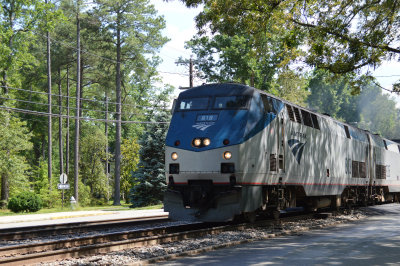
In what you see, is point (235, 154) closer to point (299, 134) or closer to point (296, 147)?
point (296, 147)

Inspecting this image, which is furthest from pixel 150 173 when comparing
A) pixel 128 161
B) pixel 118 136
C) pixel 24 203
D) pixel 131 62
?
pixel 128 161

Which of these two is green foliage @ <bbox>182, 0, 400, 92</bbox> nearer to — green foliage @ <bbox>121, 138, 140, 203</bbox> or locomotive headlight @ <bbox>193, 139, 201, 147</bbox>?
locomotive headlight @ <bbox>193, 139, 201, 147</bbox>

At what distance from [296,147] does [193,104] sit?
4.12m

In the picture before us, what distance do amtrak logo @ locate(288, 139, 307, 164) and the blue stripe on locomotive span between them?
1.59 meters

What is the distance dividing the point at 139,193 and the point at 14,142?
41.3ft

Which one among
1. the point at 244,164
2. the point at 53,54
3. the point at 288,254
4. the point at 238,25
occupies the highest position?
the point at 53,54

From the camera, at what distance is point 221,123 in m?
14.2

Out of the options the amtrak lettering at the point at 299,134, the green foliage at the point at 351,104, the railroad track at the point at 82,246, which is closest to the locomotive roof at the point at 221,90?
the amtrak lettering at the point at 299,134

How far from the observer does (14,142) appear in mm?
41656

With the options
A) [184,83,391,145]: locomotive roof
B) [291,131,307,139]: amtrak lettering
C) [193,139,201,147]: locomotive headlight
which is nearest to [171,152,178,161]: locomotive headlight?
[193,139,201,147]: locomotive headlight

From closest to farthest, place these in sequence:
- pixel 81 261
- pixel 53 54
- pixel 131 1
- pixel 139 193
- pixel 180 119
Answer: pixel 81 261 → pixel 180 119 → pixel 139 193 → pixel 131 1 → pixel 53 54

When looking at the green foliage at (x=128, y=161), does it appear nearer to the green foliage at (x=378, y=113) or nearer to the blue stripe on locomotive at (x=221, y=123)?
the blue stripe on locomotive at (x=221, y=123)

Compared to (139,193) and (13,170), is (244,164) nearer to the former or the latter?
(139,193)

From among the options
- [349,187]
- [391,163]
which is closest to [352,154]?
[349,187]
